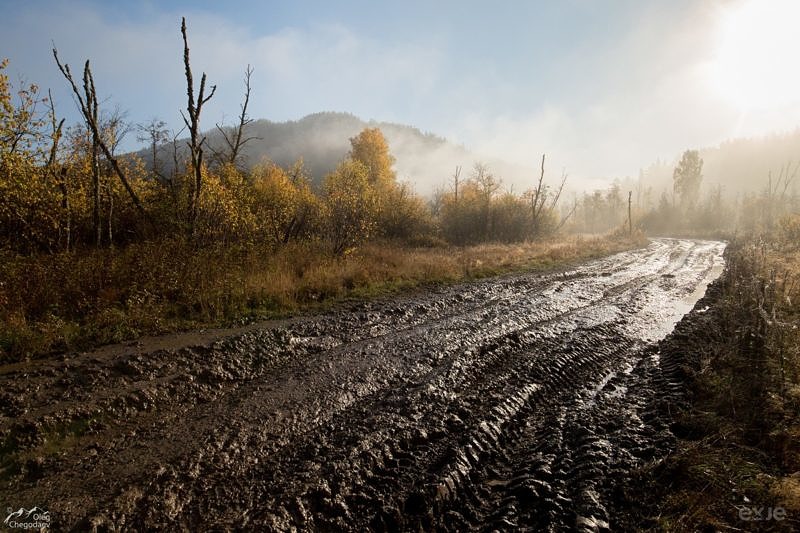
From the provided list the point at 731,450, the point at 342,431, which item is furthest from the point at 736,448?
the point at 342,431

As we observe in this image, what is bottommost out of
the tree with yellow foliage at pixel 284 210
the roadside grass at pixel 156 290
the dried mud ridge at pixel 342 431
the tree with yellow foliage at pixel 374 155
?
the dried mud ridge at pixel 342 431

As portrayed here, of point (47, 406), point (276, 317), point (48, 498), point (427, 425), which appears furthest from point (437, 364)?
point (47, 406)

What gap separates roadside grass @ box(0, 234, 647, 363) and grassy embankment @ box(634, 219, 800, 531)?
7760 mm

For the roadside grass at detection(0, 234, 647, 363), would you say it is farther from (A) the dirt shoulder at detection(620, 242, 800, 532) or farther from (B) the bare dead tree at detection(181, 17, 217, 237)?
→ (A) the dirt shoulder at detection(620, 242, 800, 532)

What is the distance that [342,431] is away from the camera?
435cm

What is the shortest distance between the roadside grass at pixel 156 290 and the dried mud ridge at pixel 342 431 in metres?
1.11

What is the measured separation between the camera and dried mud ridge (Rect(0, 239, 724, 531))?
3.21 metres

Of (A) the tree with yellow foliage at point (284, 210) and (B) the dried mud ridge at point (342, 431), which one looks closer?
(B) the dried mud ridge at point (342, 431)

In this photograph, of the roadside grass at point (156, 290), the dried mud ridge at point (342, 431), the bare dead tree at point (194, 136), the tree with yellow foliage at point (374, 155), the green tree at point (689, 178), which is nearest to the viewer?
the dried mud ridge at point (342, 431)

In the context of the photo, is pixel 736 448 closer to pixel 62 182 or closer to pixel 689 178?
pixel 62 182

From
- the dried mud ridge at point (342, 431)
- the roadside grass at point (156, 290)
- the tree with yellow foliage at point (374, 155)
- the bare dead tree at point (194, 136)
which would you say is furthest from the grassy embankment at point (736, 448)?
the tree with yellow foliage at point (374, 155)

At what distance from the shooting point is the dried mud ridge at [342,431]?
321cm

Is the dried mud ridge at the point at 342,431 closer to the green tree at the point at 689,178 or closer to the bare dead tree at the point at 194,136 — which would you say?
the bare dead tree at the point at 194,136

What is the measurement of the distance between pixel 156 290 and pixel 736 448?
1042 centimetres
